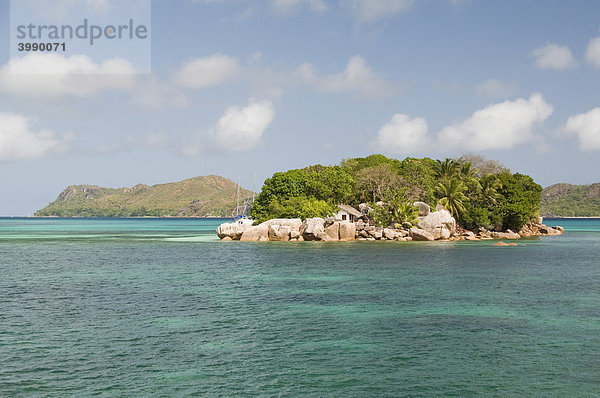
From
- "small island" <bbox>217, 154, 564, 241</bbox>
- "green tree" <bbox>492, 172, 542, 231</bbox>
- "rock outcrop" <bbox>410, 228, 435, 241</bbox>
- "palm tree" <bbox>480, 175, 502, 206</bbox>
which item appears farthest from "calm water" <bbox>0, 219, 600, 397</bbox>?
"green tree" <bbox>492, 172, 542, 231</bbox>

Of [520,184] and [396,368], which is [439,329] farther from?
[520,184]

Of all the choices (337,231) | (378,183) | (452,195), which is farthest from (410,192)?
(337,231)

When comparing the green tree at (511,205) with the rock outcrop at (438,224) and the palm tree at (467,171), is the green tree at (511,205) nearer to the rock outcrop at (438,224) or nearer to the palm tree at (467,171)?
the palm tree at (467,171)

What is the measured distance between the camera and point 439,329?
66.8 ft

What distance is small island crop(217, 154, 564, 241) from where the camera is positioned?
78938 mm

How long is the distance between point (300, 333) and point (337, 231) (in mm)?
59285

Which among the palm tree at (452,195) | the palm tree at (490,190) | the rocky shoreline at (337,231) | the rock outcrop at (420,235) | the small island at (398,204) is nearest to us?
the rock outcrop at (420,235)

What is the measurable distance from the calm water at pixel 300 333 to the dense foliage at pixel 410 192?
42.8 meters

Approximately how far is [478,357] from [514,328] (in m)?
5.08

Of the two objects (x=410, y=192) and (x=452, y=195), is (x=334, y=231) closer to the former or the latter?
(x=410, y=192)

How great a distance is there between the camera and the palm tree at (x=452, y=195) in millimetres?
86375

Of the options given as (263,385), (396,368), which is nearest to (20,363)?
(263,385)

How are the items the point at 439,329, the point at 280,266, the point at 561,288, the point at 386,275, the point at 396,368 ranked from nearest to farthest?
the point at 396,368
the point at 439,329
the point at 561,288
the point at 386,275
the point at 280,266

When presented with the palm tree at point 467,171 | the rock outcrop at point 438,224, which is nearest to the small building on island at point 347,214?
the rock outcrop at point 438,224
